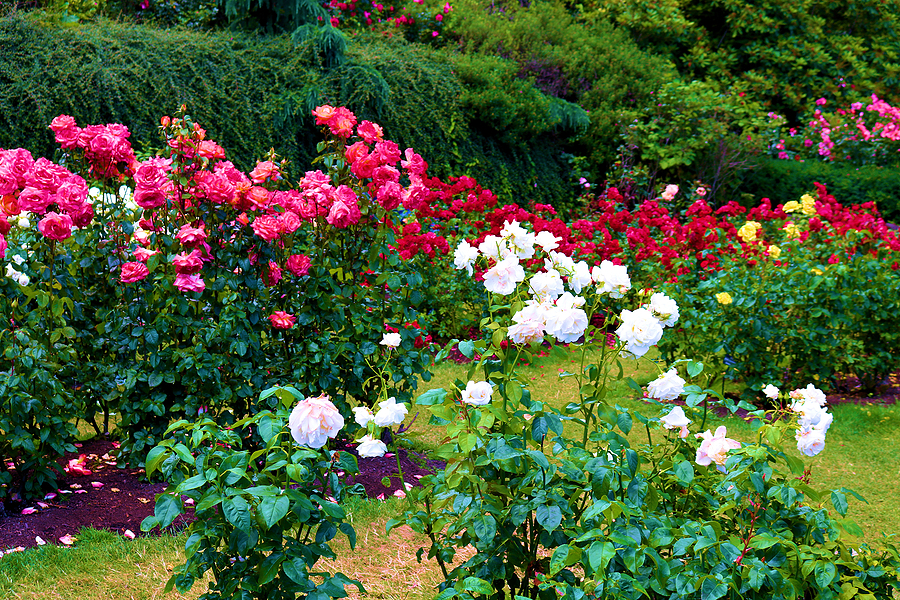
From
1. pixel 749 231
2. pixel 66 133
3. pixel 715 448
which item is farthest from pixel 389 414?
pixel 749 231

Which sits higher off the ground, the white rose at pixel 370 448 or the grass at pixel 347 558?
the white rose at pixel 370 448

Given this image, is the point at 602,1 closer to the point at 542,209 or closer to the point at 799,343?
the point at 542,209

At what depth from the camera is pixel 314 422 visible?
1.51 metres

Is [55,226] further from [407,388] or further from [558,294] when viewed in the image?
[558,294]

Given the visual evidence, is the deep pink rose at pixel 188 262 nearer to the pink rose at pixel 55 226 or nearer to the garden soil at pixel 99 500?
the pink rose at pixel 55 226

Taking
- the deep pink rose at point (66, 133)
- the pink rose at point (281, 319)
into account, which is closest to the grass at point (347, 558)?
the pink rose at point (281, 319)

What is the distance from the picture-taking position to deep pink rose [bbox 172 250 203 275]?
2.88m

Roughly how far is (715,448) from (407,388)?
1.85m

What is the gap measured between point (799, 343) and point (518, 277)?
2991mm

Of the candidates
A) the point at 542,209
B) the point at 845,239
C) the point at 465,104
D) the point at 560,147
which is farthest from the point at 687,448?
the point at 560,147

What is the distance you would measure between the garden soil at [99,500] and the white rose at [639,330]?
2.92ft

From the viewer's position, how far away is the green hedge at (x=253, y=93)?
21.9ft

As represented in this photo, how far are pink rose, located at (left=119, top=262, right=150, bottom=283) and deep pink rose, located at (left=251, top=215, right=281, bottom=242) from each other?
0.48 meters

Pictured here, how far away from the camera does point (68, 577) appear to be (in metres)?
2.49
